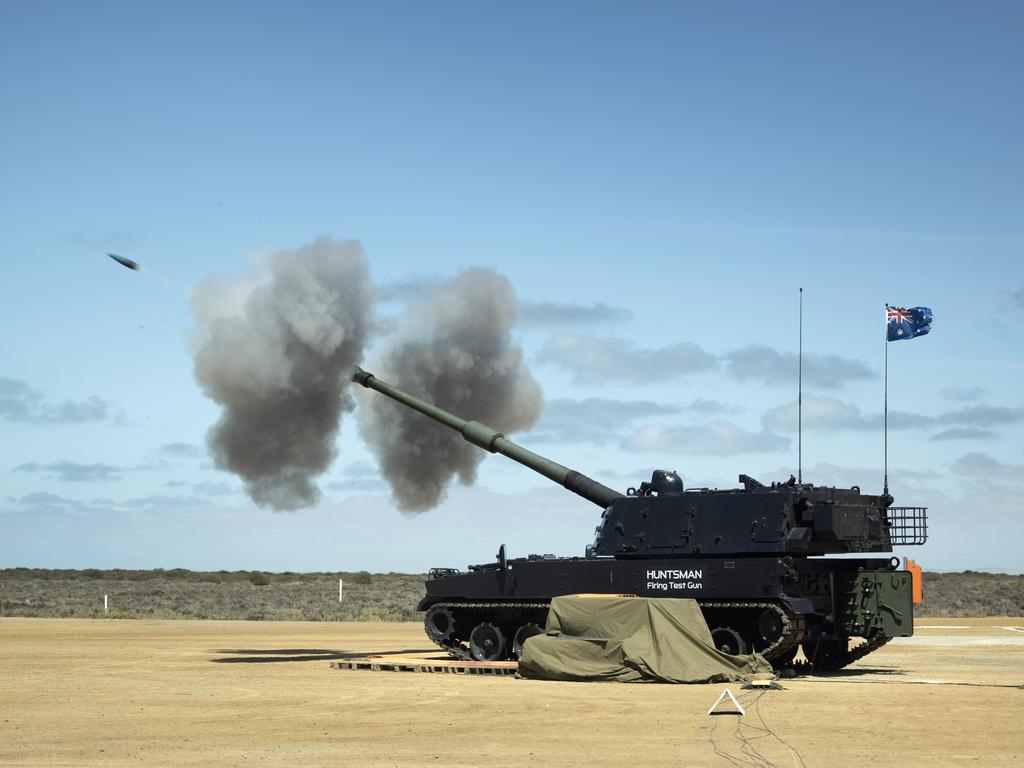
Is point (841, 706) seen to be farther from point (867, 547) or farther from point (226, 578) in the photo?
point (226, 578)

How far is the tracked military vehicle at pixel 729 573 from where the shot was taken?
23094mm

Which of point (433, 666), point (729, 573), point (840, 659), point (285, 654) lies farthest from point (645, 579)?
point (285, 654)

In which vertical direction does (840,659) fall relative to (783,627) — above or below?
below

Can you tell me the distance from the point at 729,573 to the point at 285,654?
33.3ft

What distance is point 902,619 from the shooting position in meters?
25.0

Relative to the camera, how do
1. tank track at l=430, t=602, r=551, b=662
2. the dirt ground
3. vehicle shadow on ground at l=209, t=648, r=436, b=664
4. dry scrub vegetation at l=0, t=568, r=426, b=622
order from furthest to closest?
dry scrub vegetation at l=0, t=568, r=426, b=622
vehicle shadow on ground at l=209, t=648, r=436, b=664
tank track at l=430, t=602, r=551, b=662
the dirt ground

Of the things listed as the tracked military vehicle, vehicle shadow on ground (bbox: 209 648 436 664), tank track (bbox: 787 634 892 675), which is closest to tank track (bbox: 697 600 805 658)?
the tracked military vehicle

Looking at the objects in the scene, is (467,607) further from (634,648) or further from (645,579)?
(634,648)

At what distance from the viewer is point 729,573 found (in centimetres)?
2311

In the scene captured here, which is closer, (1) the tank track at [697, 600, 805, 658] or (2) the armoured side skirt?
(1) the tank track at [697, 600, 805, 658]

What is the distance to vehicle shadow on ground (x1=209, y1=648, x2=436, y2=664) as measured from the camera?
87.6 ft

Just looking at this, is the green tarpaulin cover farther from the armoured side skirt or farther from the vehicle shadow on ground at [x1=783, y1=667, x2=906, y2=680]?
the vehicle shadow on ground at [x1=783, y1=667, x2=906, y2=680]

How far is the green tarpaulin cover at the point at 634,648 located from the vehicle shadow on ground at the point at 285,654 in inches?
224

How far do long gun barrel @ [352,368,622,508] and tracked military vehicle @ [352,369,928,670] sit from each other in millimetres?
41
